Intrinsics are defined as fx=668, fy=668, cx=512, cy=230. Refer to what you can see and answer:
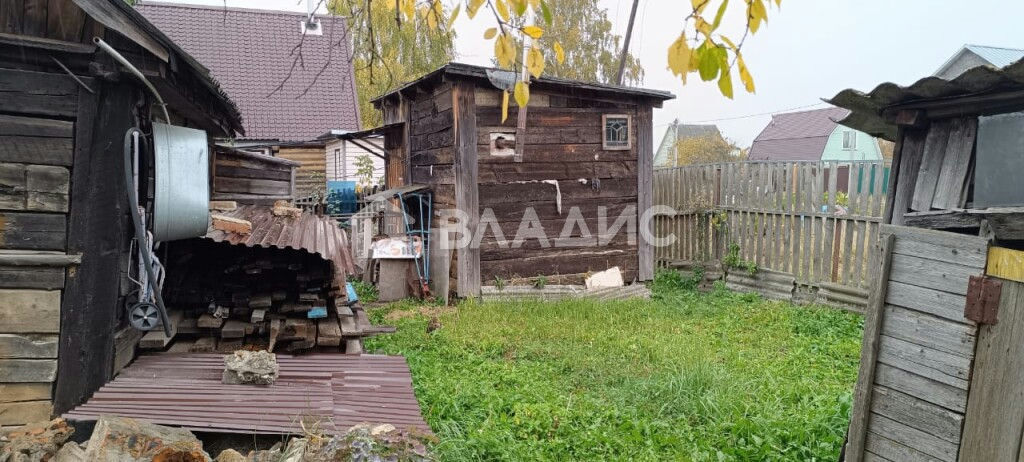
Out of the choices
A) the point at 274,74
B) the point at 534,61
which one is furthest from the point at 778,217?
the point at 274,74

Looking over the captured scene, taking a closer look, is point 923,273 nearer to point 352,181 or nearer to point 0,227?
point 0,227

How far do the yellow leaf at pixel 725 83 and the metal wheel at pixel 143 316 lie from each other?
396 cm

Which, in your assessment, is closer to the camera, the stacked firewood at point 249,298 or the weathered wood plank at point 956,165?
the weathered wood plank at point 956,165

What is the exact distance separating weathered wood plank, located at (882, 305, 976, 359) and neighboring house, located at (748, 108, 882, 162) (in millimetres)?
35876

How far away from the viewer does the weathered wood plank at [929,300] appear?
3.21m

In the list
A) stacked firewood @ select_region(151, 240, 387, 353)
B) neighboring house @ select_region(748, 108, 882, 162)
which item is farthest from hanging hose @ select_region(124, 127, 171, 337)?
neighboring house @ select_region(748, 108, 882, 162)

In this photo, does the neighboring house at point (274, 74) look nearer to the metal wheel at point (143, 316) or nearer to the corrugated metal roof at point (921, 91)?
the metal wheel at point (143, 316)

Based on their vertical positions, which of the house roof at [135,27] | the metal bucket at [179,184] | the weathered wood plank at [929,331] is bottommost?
the weathered wood plank at [929,331]

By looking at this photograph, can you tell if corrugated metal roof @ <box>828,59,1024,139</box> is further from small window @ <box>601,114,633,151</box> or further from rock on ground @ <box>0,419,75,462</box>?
small window @ <box>601,114,633,151</box>

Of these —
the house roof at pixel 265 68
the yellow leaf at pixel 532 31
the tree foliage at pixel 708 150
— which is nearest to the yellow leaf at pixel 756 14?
the yellow leaf at pixel 532 31

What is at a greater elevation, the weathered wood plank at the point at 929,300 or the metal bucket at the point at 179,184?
the metal bucket at the point at 179,184

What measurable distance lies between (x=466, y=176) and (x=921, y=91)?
7.48 meters

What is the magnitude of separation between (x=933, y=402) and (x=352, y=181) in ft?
60.8

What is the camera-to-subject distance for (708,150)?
35312 mm
